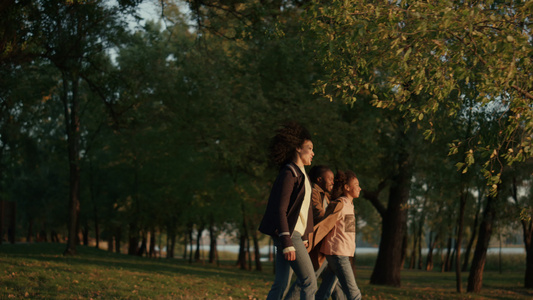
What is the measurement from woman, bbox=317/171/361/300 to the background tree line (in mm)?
1235

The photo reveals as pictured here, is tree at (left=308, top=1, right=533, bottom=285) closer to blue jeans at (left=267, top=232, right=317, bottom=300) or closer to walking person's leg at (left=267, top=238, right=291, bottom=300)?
blue jeans at (left=267, top=232, right=317, bottom=300)

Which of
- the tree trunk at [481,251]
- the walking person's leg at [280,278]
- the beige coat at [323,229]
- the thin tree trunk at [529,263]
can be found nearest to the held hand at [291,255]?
the walking person's leg at [280,278]

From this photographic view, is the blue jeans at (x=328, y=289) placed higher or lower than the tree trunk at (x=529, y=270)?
higher

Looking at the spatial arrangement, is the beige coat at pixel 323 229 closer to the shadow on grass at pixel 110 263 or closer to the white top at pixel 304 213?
the white top at pixel 304 213

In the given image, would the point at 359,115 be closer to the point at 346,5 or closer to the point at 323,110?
the point at 323,110

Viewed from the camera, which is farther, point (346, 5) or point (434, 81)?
point (434, 81)

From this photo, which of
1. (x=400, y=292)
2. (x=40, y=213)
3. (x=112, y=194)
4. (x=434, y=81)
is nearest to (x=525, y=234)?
(x=400, y=292)

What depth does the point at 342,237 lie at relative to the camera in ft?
24.5

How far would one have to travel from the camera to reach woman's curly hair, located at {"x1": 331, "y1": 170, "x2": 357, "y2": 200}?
7734mm

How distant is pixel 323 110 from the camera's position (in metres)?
18.1

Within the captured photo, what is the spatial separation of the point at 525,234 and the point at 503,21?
20304mm

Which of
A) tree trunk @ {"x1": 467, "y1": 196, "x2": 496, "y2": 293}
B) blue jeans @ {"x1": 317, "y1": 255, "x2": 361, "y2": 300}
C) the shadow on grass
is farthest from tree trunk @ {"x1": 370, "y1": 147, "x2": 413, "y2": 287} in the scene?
blue jeans @ {"x1": 317, "y1": 255, "x2": 361, "y2": 300}

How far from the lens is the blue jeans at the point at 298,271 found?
20.0 feet

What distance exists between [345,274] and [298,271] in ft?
4.77
